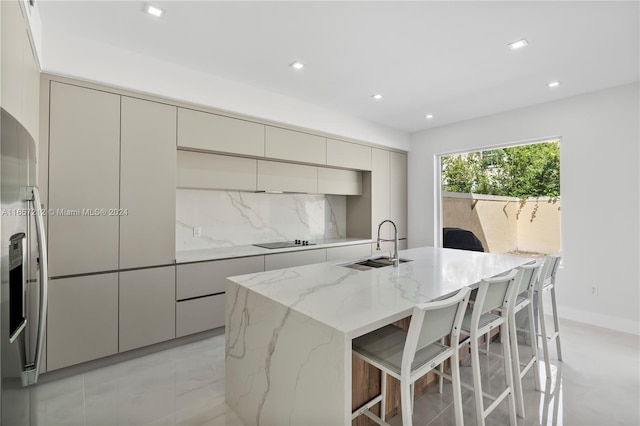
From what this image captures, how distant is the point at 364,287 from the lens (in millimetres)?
1830

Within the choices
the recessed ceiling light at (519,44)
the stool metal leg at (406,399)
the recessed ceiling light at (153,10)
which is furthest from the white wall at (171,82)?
the stool metal leg at (406,399)

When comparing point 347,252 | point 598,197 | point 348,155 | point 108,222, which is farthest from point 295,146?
point 598,197

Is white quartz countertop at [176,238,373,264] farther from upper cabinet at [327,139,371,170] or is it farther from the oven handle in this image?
the oven handle

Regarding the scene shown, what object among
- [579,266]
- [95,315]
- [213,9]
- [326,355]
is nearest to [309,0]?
[213,9]

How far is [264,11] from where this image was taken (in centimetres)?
212

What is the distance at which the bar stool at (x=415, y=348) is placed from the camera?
4.23ft

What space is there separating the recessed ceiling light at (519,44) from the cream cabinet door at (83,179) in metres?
3.25

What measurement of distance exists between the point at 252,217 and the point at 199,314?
4.52 ft

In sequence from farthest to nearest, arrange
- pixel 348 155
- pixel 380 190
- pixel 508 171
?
1. pixel 380 190
2. pixel 348 155
3. pixel 508 171

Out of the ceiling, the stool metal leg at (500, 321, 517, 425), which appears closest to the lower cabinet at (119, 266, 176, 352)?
the ceiling

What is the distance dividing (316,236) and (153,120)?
2.69 meters

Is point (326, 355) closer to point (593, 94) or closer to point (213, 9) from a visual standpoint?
point (213, 9)

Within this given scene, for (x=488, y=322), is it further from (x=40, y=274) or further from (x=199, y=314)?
(x=199, y=314)

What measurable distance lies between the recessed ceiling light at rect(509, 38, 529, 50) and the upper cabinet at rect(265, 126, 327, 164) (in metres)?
2.25
